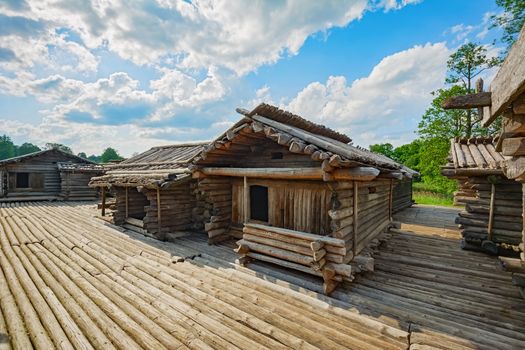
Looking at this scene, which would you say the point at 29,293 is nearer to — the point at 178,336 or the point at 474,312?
the point at 178,336

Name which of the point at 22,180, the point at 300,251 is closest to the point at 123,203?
the point at 300,251

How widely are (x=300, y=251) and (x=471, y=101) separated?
4.41m

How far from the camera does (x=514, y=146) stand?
9.37 feet

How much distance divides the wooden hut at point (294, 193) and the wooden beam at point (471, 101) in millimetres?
2060

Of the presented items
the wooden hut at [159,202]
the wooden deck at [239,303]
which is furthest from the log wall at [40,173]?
the wooden deck at [239,303]

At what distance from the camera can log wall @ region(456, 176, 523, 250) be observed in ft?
24.1

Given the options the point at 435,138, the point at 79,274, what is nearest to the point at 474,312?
the point at 79,274

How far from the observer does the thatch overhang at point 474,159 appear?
7.11m

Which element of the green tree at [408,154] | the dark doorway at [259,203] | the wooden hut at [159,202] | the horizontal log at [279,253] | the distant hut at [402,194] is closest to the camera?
the horizontal log at [279,253]

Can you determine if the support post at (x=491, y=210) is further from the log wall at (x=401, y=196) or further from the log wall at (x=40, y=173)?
the log wall at (x=40, y=173)

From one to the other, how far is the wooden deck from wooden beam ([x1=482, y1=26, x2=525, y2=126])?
380 centimetres

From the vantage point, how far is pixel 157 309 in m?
4.77

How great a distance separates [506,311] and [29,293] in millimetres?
10380

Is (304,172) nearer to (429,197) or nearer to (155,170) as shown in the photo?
(155,170)
